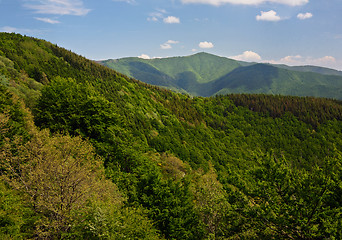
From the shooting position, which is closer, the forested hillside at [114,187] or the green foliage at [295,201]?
the green foliage at [295,201]

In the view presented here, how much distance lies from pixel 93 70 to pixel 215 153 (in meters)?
102

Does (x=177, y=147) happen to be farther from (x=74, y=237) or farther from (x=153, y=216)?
(x=74, y=237)

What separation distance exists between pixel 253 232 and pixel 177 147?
324 feet

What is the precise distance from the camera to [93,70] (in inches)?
5192

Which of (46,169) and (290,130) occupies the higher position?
(46,169)

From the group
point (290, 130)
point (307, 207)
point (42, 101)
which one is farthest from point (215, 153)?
point (307, 207)

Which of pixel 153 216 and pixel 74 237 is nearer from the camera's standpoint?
pixel 74 237

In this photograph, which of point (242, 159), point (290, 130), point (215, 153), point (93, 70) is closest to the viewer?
point (93, 70)

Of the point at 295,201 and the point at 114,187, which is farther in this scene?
the point at 114,187

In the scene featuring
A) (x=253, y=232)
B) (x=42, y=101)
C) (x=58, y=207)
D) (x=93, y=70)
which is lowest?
(x=253, y=232)

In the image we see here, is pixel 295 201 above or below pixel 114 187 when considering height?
above

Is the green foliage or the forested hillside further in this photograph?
the forested hillside

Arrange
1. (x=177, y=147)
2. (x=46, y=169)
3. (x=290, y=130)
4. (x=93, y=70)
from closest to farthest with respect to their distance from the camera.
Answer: (x=46, y=169)
(x=177, y=147)
(x=93, y=70)
(x=290, y=130)

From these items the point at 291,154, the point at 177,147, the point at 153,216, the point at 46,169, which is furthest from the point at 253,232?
the point at 291,154
